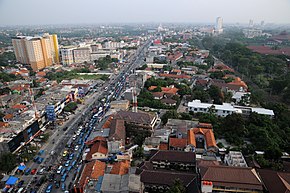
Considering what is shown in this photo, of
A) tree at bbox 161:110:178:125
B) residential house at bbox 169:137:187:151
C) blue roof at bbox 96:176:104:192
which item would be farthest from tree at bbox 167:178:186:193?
tree at bbox 161:110:178:125

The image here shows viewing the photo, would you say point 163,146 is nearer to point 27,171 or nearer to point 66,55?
point 27,171

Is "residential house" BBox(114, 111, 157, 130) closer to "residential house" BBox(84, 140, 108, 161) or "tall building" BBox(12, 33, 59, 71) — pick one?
"residential house" BBox(84, 140, 108, 161)

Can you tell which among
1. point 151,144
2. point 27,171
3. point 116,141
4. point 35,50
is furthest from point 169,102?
point 35,50

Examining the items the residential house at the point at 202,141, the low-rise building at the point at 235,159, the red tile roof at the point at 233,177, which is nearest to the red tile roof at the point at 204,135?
the residential house at the point at 202,141

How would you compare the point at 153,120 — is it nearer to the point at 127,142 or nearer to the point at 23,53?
the point at 127,142

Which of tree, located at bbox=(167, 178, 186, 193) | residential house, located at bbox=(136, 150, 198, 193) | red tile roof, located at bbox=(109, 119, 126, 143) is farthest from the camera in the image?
red tile roof, located at bbox=(109, 119, 126, 143)
